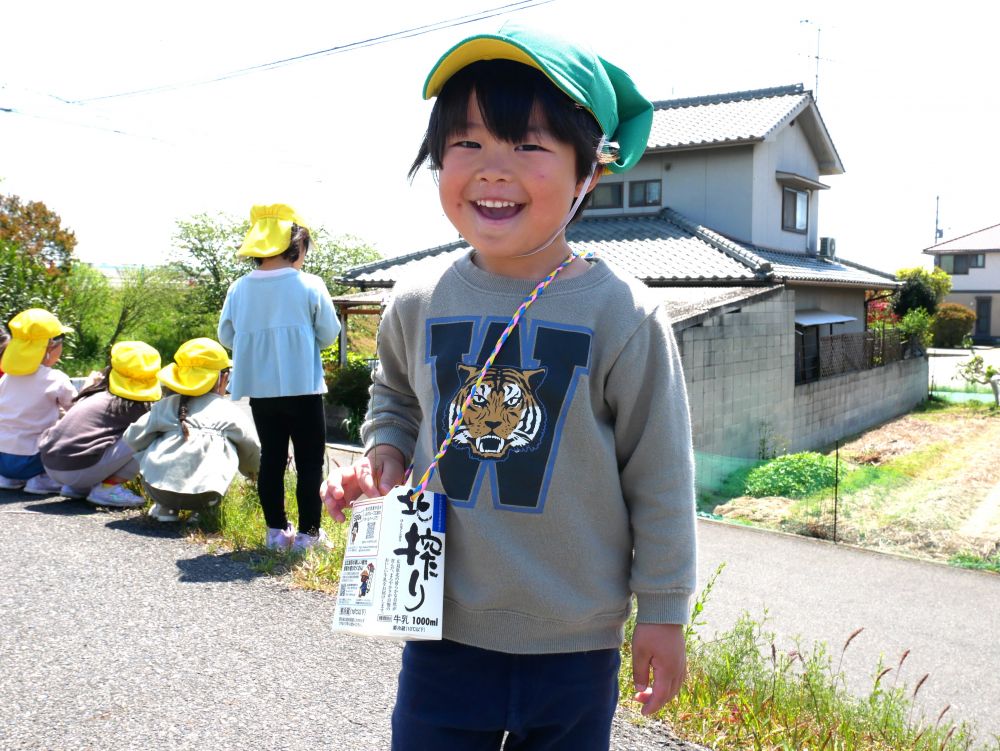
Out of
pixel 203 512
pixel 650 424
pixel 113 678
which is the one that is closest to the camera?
pixel 650 424

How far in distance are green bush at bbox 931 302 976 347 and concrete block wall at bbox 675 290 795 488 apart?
27.4 metres

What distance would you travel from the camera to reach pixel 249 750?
7.86 ft

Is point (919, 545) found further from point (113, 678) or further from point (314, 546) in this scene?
point (113, 678)

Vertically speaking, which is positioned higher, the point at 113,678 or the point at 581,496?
the point at 581,496

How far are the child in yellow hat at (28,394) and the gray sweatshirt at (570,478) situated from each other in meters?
5.22

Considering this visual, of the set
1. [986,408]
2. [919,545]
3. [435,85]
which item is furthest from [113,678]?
[986,408]

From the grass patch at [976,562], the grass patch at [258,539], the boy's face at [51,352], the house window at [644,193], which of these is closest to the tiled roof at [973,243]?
the house window at [644,193]

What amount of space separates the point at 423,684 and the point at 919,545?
7.08m

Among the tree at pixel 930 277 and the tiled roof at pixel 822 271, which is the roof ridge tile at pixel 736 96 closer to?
the tiled roof at pixel 822 271

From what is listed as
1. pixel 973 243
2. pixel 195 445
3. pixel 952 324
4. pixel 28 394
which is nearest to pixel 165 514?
pixel 195 445

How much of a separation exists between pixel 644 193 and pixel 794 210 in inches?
146

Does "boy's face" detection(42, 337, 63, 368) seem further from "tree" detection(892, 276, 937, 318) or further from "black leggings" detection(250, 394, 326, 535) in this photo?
"tree" detection(892, 276, 937, 318)

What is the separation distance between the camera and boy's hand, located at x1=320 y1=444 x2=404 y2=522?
168 centimetres

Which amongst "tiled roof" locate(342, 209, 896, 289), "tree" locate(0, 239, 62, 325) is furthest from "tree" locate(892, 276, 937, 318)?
"tree" locate(0, 239, 62, 325)
